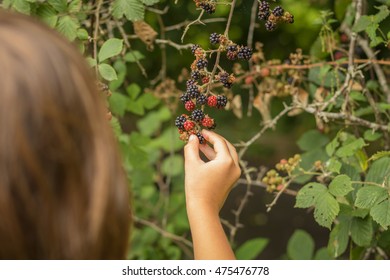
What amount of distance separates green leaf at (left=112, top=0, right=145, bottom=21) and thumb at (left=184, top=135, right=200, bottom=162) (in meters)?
0.49

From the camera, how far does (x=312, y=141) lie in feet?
7.86

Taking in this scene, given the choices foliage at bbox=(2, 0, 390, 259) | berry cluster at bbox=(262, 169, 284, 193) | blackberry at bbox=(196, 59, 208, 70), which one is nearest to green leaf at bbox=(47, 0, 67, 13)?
foliage at bbox=(2, 0, 390, 259)

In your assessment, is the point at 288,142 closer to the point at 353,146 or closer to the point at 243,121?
the point at 243,121

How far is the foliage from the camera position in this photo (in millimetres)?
1777

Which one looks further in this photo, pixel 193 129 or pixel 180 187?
pixel 180 187

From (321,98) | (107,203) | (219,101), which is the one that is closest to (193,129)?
(219,101)

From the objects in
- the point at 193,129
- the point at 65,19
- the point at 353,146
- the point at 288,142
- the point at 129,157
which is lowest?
the point at 288,142

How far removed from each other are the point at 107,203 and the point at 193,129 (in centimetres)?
55

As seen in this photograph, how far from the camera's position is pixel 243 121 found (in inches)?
186

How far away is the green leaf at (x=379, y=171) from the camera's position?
178cm

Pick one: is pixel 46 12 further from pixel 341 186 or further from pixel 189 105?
pixel 341 186

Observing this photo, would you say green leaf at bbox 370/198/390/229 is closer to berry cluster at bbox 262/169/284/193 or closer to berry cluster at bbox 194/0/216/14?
berry cluster at bbox 262/169/284/193

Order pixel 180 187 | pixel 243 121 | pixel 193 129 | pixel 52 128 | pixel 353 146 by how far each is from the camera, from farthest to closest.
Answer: pixel 243 121
pixel 180 187
pixel 353 146
pixel 193 129
pixel 52 128

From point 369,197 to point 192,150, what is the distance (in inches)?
20.1
